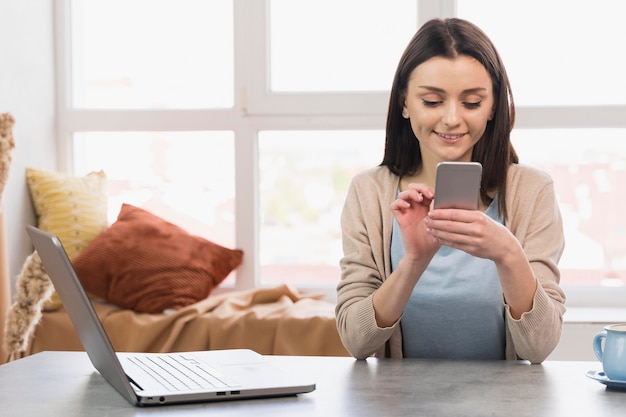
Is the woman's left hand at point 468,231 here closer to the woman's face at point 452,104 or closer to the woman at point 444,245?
the woman at point 444,245

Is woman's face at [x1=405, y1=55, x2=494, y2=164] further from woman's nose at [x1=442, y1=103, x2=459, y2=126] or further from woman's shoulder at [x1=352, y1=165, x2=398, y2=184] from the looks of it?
woman's shoulder at [x1=352, y1=165, x2=398, y2=184]

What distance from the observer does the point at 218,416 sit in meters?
1.19

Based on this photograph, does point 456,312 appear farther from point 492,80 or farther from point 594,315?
point 594,315

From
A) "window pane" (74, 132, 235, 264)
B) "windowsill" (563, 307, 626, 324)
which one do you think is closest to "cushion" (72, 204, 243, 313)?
"window pane" (74, 132, 235, 264)

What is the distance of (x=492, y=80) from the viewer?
1813 millimetres

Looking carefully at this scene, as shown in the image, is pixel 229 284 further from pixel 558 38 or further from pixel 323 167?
pixel 558 38

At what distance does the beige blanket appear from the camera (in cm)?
297

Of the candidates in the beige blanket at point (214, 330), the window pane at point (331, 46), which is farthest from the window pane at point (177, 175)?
the beige blanket at point (214, 330)

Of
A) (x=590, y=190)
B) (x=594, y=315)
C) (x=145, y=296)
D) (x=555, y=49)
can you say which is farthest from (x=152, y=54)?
(x=594, y=315)

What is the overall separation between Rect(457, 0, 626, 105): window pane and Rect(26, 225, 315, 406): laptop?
2382 millimetres

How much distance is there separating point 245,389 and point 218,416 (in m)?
0.10

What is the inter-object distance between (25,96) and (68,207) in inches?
17.5

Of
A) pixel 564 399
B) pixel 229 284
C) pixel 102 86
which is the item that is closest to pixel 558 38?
pixel 229 284

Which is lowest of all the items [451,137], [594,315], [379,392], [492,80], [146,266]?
[594,315]
